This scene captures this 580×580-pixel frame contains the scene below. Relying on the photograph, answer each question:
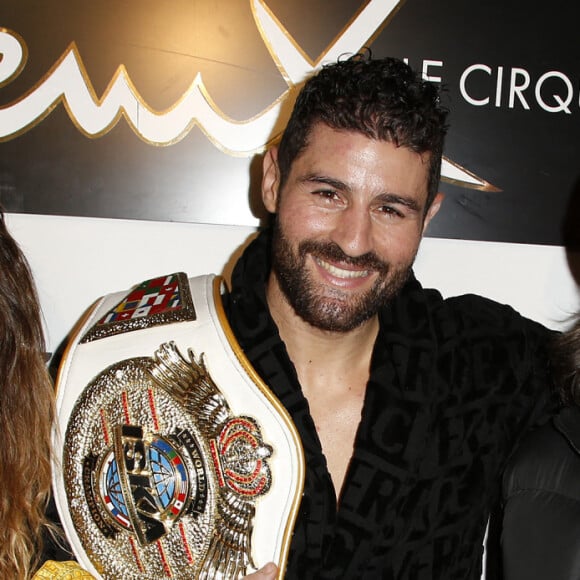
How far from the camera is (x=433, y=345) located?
1.28 m

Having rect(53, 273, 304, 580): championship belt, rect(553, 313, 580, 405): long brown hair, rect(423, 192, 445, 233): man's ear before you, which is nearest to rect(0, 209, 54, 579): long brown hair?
rect(53, 273, 304, 580): championship belt

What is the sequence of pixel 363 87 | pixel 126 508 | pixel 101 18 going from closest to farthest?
1. pixel 126 508
2. pixel 363 87
3. pixel 101 18

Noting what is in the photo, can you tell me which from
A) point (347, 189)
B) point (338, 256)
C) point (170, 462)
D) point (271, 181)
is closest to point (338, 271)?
point (338, 256)

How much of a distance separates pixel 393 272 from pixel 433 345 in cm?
17

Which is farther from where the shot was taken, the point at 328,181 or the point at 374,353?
the point at 374,353

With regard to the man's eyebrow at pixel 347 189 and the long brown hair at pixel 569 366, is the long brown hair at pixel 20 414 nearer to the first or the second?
the man's eyebrow at pixel 347 189

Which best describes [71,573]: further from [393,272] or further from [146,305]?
[393,272]

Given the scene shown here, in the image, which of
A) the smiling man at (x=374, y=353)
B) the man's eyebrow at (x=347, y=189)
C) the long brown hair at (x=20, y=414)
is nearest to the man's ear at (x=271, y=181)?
the smiling man at (x=374, y=353)

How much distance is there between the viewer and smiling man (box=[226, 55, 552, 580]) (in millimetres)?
1162

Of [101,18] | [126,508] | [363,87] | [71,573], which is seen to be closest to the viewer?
[71,573]

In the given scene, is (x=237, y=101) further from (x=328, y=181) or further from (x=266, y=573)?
(x=266, y=573)

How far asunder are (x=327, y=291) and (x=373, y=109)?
0.32 meters

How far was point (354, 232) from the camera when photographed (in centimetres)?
116

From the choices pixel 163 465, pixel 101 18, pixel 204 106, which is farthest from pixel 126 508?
pixel 101 18
